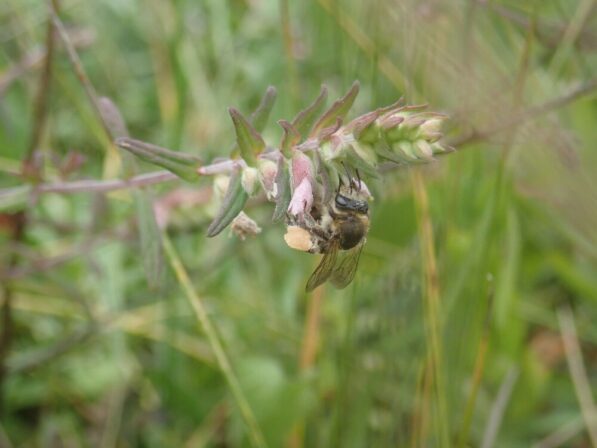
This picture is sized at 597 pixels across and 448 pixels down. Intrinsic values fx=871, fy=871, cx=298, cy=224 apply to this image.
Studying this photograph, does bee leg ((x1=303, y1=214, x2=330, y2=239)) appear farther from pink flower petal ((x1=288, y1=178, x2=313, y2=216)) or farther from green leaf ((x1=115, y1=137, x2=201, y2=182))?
green leaf ((x1=115, y1=137, x2=201, y2=182))

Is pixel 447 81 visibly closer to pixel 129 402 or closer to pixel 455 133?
pixel 455 133

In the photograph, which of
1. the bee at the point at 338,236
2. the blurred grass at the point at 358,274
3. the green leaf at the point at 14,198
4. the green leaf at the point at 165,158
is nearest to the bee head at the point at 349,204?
the bee at the point at 338,236

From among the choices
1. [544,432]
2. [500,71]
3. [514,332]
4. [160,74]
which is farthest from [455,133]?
[160,74]

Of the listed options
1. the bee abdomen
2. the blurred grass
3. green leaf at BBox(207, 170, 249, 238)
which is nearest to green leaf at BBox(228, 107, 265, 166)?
green leaf at BBox(207, 170, 249, 238)

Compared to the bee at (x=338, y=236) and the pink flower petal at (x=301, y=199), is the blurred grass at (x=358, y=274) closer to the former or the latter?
the bee at (x=338, y=236)

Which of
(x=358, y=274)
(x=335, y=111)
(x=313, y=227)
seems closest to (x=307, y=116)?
(x=335, y=111)

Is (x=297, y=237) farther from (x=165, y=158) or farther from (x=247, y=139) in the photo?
(x=165, y=158)
